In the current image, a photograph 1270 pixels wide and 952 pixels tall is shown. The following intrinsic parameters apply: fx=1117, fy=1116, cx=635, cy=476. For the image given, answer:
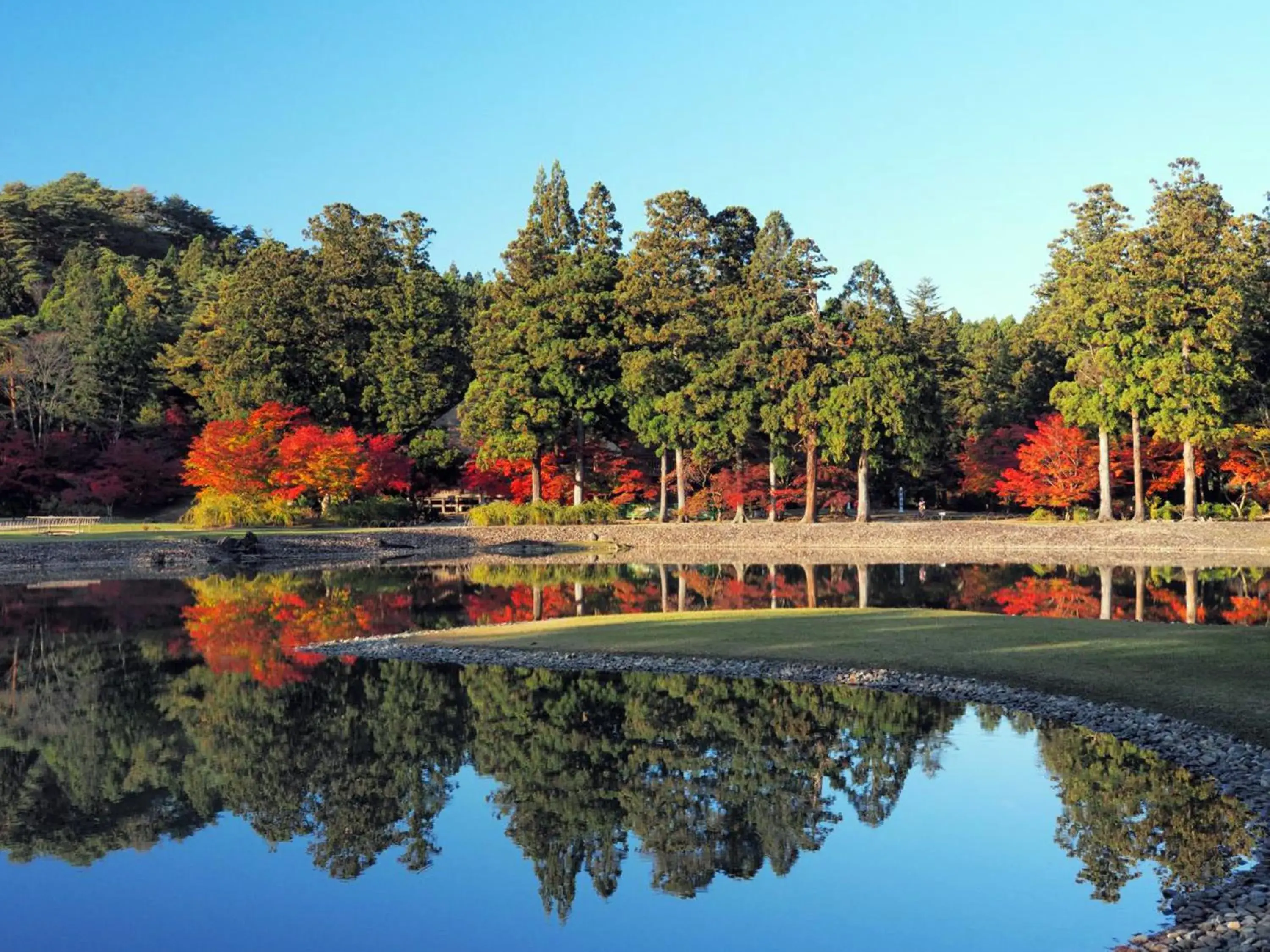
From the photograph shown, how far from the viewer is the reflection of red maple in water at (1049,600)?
22875mm

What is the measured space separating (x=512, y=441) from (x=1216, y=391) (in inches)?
1134

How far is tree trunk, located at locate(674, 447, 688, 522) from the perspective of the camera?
4955 centimetres

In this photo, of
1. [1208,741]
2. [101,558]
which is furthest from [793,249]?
[1208,741]

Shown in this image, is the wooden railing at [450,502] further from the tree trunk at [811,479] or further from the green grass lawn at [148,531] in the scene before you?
the tree trunk at [811,479]

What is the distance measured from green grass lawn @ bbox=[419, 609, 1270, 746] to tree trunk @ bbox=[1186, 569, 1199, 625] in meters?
3.37

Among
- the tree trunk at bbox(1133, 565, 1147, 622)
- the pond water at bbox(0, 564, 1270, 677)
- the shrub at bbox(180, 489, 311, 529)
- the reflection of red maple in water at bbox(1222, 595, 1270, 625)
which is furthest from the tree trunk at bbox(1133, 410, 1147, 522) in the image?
the shrub at bbox(180, 489, 311, 529)

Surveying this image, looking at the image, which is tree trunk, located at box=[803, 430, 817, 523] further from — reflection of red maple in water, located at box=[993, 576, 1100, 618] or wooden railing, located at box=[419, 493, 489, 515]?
wooden railing, located at box=[419, 493, 489, 515]

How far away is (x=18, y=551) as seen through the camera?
3925 centimetres

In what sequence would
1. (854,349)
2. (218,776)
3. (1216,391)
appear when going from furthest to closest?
(854,349), (1216,391), (218,776)

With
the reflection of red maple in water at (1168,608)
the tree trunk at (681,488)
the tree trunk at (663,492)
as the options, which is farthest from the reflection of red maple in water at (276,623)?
the tree trunk at (681,488)

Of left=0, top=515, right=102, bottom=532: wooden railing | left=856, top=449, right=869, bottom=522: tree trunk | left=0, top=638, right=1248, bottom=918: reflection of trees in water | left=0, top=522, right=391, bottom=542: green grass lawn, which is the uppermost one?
left=856, top=449, right=869, bottom=522: tree trunk

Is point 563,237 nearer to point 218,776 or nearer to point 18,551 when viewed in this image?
point 18,551

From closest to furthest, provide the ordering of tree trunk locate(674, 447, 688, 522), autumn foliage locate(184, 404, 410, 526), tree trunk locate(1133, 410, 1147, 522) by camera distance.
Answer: tree trunk locate(1133, 410, 1147, 522), autumn foliage locate(184, 404, 410, 526), tree trunk locate(674, 447, 688, 522)

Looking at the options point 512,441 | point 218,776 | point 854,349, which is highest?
point 854,349
